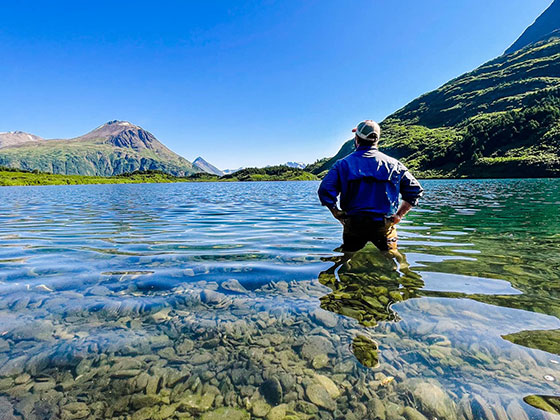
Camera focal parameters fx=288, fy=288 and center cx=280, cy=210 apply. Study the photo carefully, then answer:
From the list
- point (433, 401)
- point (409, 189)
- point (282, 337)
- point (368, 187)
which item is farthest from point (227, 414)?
point (409, 189)

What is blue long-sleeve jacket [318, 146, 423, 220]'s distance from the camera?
828 cm

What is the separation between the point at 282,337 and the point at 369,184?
5112 millimetres

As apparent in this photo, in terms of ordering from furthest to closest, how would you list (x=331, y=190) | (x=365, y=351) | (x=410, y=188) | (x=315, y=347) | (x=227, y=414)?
(x=410, y=188) → (x=331, y=190) → (x=315, y=347) → (x=365, y=351) → (x=227, y=414)

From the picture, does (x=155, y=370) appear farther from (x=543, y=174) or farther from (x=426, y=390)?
(x=543, y=174)

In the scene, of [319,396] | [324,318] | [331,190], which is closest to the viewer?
[319,396]

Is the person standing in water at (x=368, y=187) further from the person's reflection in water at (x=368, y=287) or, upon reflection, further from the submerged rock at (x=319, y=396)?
the submerged rock at (x=319, y=396)

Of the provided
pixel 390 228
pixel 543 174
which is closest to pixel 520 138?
pixel 543 174

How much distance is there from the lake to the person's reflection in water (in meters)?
0.05

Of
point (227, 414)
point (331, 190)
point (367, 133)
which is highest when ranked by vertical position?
point (367, 133)

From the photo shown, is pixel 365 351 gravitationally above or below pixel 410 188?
below

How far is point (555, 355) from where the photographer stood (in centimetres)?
451

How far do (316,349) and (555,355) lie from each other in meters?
3.72

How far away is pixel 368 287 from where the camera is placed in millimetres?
7559

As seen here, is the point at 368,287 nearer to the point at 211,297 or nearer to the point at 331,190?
the point at 331,190
